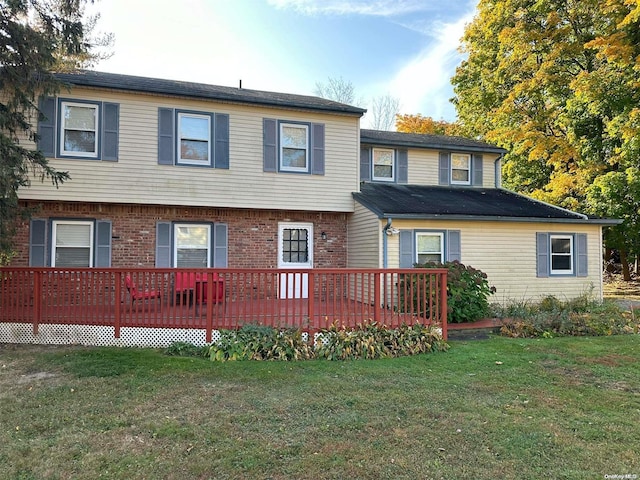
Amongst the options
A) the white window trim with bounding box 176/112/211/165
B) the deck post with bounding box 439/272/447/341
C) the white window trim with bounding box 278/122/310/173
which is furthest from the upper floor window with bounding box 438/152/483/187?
the white window trim with bounding box 176/112/211/165

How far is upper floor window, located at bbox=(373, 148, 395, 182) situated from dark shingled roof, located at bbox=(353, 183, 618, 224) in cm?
32

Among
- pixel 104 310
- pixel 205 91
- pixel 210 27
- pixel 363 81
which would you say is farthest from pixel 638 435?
pixel 363 81

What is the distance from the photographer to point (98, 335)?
280 inches

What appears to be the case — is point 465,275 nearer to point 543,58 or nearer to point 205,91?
point 205,91

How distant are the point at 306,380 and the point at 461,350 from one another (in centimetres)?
301

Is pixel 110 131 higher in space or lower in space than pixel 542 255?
higher

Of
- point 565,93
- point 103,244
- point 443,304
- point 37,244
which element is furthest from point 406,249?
point 565,93

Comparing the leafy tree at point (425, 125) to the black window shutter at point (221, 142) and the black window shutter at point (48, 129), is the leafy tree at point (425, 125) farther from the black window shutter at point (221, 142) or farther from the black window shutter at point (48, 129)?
the black window shutter at point (48, 129)

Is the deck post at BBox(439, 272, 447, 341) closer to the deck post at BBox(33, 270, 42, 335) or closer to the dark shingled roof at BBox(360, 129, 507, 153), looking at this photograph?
the dark shingled roof at BBox(360, 129, 507, 153)

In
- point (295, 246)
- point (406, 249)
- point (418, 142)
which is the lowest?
point (406, 249)

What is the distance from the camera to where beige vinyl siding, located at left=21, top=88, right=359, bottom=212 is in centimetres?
955

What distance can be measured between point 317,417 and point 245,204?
284 inches

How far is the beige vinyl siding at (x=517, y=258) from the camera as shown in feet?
36.2

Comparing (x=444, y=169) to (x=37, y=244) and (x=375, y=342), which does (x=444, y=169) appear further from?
(x=37, y=244)
